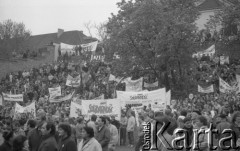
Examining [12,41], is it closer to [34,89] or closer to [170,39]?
[34,89]

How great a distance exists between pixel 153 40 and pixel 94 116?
18981 mm

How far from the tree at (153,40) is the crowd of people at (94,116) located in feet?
7.43

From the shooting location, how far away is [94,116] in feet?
41.8

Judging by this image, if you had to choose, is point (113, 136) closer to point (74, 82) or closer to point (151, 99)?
point (151, 99)

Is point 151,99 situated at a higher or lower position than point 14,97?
higher

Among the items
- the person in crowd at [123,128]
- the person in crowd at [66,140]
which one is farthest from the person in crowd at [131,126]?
the person in crowd at [66,140]

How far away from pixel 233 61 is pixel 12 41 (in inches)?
1717

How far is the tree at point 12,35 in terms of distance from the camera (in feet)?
215

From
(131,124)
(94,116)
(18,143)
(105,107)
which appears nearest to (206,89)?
(131,124)

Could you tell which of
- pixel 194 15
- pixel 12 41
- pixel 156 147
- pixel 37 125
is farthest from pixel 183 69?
pixel 12 41

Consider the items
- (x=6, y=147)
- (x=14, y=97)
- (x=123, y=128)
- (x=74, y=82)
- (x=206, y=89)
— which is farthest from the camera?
(x=74, y=82)

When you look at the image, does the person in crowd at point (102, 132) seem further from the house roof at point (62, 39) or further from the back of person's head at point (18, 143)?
the house roof at point (62, 39)

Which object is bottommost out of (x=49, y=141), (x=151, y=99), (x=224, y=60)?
(x=151, y=99)

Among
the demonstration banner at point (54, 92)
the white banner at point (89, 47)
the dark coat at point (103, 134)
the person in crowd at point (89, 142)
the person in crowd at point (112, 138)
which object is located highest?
the white banner at point (89, 47)
